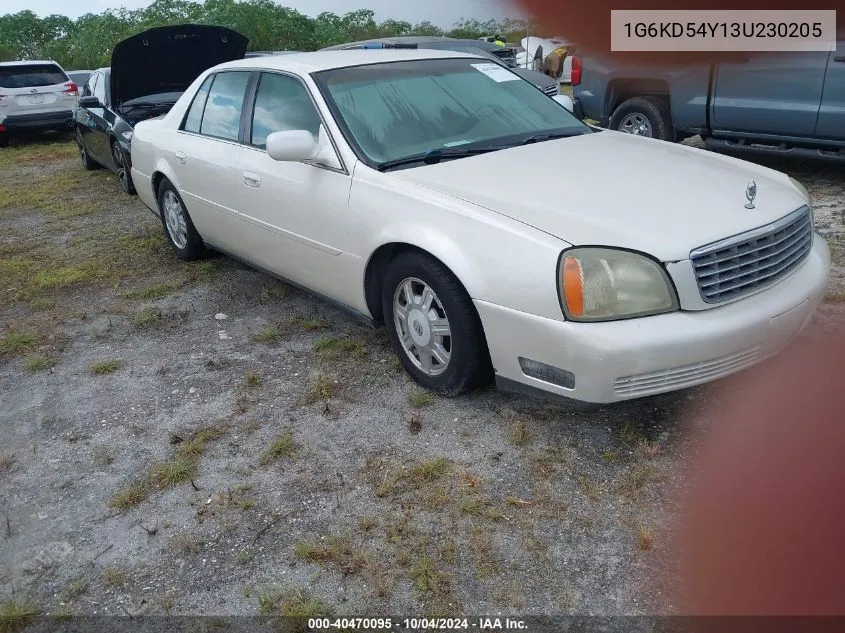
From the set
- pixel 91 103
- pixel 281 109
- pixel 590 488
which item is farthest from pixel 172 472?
pixel 91 103

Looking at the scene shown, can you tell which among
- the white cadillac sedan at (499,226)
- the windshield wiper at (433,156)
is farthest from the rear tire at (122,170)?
the windshield wiper at (433,156)

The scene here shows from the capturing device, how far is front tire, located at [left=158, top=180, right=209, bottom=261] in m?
5.70

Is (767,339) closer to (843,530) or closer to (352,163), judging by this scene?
(843,530)

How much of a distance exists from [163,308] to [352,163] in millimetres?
2056

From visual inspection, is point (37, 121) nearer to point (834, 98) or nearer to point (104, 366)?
point (104, 366)

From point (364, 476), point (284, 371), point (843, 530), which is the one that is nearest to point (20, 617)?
point (364, 476)

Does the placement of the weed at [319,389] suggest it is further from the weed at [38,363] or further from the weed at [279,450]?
the weed at [38,363]

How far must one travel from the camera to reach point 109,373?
425 cm

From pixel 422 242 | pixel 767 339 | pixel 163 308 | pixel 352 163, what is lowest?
pixel 163 308

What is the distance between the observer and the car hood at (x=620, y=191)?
3027mm

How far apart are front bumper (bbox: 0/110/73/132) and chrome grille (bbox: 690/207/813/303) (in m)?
12.7

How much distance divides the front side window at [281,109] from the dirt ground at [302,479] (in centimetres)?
115

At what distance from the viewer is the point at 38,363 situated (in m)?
4.41

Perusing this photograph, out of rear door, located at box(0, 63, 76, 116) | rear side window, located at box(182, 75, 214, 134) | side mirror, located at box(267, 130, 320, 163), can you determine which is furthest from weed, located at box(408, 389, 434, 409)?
rear door, located at box(0, 63, 76, 116)
